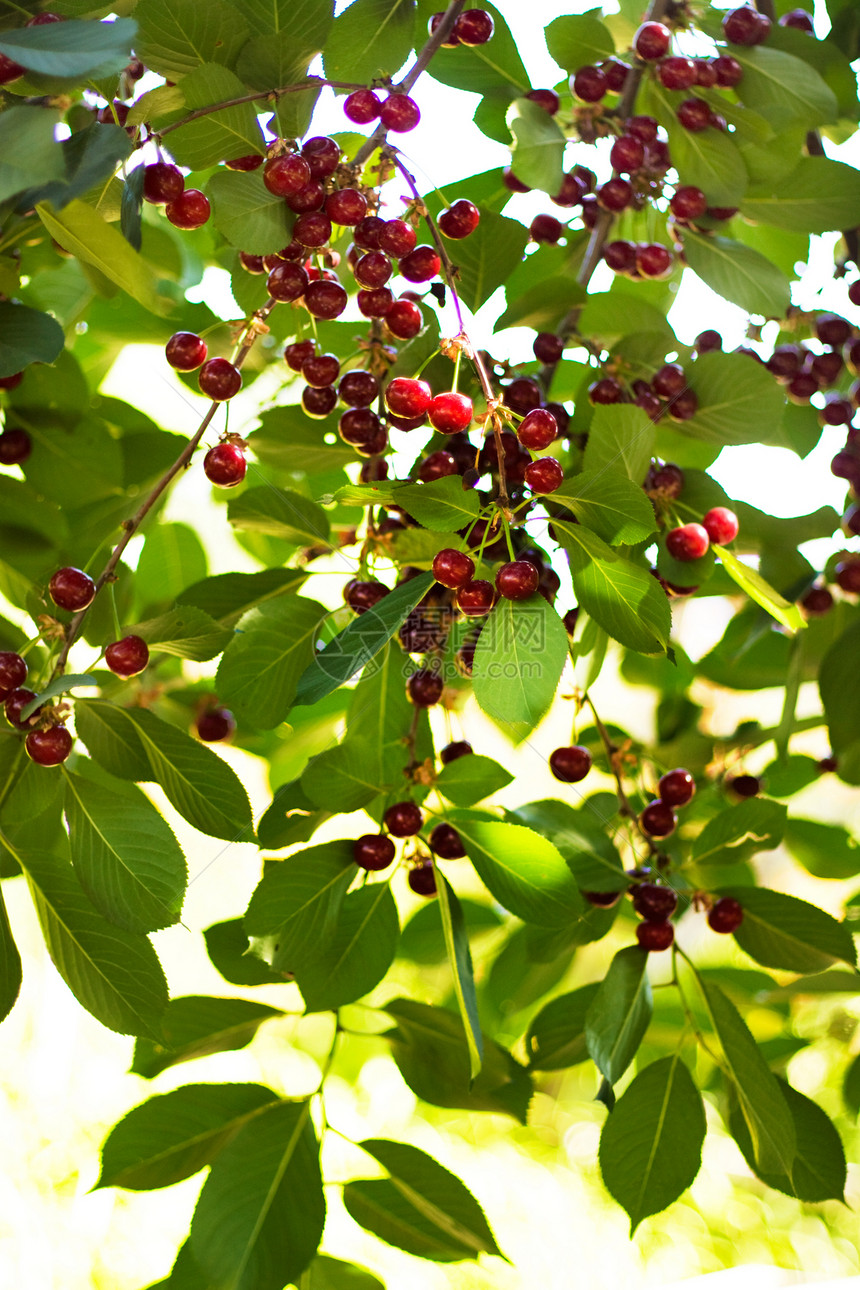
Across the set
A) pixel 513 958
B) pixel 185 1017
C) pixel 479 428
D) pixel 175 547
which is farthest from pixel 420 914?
pixel 479 428

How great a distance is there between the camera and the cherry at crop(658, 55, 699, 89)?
2.50 feet

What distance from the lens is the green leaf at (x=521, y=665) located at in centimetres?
44

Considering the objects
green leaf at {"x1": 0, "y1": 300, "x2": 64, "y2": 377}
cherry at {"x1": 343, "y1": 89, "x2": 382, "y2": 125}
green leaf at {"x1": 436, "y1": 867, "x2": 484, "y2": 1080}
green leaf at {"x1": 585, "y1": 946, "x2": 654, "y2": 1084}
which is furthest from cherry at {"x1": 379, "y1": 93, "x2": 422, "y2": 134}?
green leaf at {"x1": 585, "y1": 946, "x2": 654, "y2": 1084}

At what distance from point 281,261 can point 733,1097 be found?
1.91ft

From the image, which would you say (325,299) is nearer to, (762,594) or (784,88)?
(762,594)

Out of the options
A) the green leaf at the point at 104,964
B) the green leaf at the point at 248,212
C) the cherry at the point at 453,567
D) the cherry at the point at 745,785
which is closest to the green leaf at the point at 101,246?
the green leaf at the point at 248,212

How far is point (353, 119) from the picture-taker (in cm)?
57

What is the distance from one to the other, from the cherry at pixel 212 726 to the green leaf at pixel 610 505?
1.51ft

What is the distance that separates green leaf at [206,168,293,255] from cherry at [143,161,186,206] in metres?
0.04

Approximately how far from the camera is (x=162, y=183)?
525mm

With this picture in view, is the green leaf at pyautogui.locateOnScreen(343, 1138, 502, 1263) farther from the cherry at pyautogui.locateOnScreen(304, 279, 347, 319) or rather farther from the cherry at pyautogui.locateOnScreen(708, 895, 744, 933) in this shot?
the cherry at pyautogui.locateOnScreen(304, 279, 347, 319)

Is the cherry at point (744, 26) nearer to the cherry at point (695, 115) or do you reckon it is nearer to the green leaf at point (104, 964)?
the cherry at point (695, 115)

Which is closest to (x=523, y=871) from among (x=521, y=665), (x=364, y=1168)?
(x=521, y=665)

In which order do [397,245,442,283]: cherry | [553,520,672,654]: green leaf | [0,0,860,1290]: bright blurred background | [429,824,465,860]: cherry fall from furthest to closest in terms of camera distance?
[0,0,860,1290]: bright blurred background
[429,824,465,860]: cherry
[397,245,442,283]: cherry
[553,520,672,654]: green leaf
